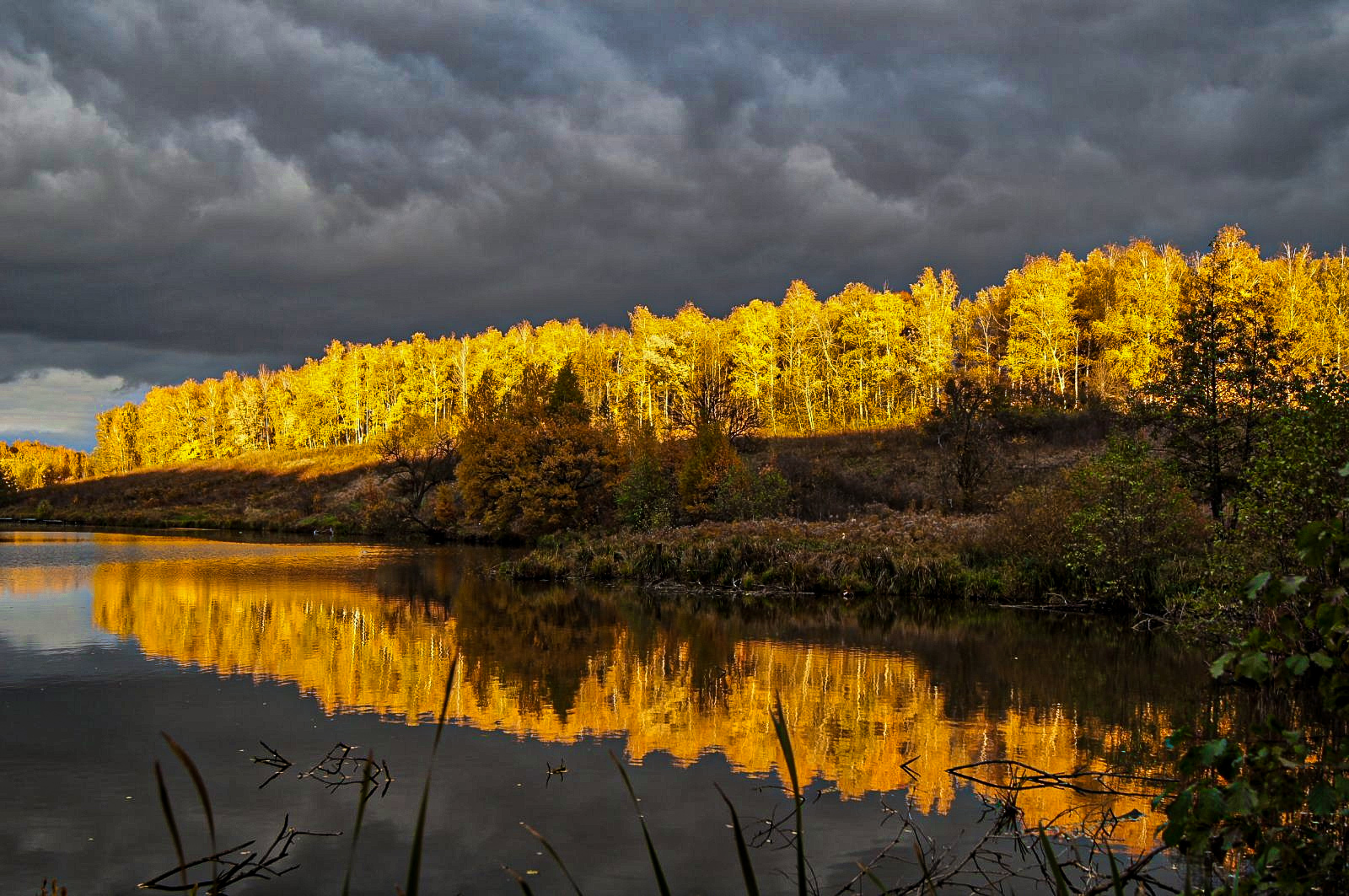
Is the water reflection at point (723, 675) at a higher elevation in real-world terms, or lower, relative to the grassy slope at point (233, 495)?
lower

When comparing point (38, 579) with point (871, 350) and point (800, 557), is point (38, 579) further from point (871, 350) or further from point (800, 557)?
point (871, 350)

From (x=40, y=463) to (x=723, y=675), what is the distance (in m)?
169

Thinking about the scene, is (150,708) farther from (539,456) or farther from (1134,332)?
(1134,332)

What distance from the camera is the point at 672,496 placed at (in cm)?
3716

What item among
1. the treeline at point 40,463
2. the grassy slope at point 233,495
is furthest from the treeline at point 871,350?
the treeline at point 40,463

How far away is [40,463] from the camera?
502ft

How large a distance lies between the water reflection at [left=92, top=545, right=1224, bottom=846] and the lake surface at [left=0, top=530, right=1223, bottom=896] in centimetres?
7

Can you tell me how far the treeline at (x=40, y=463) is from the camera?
140875 mm

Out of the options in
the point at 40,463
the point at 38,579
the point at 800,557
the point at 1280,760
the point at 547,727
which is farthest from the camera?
the point at 40,463

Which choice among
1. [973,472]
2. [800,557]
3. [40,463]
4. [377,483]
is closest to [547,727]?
[800,557]

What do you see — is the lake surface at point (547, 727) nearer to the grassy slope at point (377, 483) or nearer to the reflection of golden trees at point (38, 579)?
the reflection of golden trees at point (38, 579)

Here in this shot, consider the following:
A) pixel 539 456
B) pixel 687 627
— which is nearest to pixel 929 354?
pixel 539 456

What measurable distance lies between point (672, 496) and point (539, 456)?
7800 mm

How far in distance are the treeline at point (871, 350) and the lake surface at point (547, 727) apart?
72.6 ft
